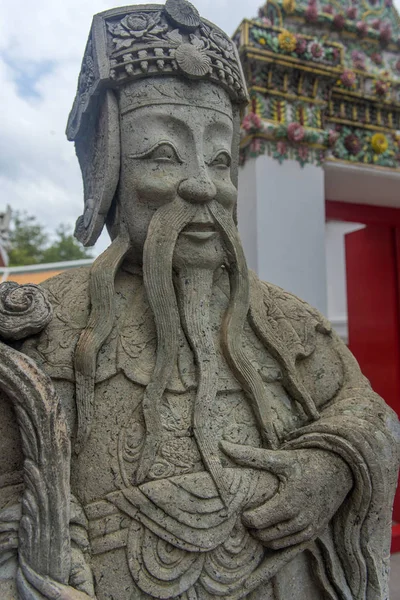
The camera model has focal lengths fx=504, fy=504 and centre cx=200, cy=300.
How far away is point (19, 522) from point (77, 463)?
21 cm

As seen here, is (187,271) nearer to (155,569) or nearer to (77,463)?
(77,463)

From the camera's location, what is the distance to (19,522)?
4.33 feet

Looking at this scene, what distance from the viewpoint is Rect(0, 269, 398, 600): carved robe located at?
1.39 m

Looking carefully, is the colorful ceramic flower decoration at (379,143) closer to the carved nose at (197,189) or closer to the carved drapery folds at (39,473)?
the carved nose at (197,189)

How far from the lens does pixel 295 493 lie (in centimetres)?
145

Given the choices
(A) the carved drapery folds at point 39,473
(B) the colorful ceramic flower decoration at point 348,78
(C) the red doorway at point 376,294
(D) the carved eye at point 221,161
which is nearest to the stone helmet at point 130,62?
(D) the carved eye at point 221,161

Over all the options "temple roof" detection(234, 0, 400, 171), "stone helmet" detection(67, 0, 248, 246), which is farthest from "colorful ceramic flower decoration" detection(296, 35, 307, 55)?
"stone helmet" detection(67, 0, 248, 246)

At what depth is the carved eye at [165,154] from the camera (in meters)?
1.59

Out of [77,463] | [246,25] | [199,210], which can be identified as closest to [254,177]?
[246,25]

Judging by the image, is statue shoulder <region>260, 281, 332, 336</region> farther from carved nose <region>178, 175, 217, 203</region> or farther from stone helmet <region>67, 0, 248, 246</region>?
stone helmet <region>67, 0, 248, 246</region>

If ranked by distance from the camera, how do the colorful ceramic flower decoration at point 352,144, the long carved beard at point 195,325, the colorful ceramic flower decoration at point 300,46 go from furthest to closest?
1. the colorful ceramic flower decoration at point 352,144
2. the colorful ceramic flower decoration at point 300,46
3. the long carved beard at point 195,325

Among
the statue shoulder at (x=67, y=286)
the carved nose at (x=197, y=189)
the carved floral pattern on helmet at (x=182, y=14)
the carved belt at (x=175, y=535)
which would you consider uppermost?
the carved floral pattern on helmet at (x=182, y=14)

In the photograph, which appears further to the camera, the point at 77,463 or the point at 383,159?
the point at 383,159

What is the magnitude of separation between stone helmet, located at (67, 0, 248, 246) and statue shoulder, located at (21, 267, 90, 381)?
0.73ft
